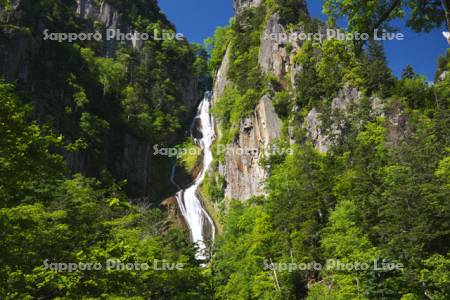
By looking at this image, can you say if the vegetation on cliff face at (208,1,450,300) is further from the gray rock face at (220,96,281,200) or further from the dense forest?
the gray rock face at (220,96,281,200)

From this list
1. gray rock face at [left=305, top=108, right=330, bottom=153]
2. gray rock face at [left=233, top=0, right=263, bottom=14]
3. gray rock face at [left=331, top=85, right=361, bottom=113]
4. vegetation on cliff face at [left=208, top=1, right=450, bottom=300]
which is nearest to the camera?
vegetation on cliff face at [left=208, top=1, right=450, bottom=300]

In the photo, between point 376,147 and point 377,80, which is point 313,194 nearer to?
point 376,147

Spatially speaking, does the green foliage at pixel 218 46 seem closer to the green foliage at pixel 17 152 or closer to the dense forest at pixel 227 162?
the dense forest at pixel 227 162

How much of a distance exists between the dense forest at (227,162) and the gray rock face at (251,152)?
1.07 meters

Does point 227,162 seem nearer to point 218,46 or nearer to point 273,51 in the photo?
point 273,51

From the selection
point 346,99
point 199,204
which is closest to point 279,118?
point 346,99

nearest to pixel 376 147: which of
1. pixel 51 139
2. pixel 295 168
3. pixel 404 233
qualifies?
pixel 295 168

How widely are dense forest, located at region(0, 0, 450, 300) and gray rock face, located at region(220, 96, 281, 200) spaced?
107 cm

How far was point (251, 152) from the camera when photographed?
5397cm

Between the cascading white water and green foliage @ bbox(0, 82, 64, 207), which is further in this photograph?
the cascading white water

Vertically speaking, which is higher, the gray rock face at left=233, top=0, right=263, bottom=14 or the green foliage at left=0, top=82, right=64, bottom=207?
the gray rock face at left=233, top=0, right=263, bottom=14

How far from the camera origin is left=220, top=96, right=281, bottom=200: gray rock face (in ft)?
171

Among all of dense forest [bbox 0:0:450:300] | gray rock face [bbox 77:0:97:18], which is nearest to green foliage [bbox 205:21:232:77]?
dense forest [bbox 0:0:450:300]

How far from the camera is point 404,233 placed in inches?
912
